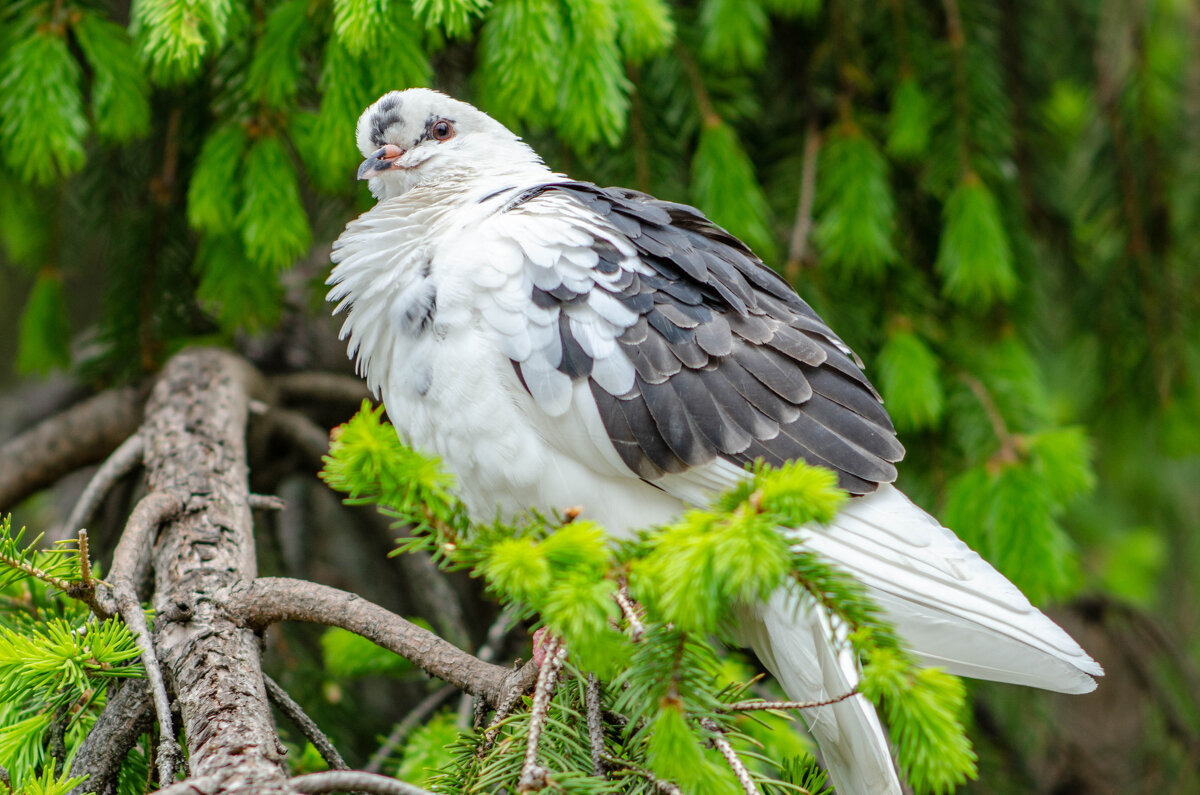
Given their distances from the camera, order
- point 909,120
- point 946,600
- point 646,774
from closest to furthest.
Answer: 1. point 646,774
2. point 946,600
3. point 909,120

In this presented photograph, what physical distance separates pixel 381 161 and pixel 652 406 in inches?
38.1

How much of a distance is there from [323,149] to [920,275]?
2.02 meters

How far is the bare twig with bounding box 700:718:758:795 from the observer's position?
127cm

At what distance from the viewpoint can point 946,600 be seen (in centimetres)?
175

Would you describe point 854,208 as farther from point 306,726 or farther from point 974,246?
point 306,726

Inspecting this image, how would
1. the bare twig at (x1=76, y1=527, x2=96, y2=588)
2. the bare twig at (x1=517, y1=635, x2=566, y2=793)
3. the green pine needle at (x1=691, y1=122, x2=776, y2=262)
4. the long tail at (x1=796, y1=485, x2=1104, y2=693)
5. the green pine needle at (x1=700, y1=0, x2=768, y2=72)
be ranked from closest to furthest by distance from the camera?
the bare twig at (x1=517, y1=635, x2=566, y2=793), the bare twig at (x1=76, y1=527, x2=96, y2=588), the long tail at (x1=796, y1=485, x2=1104, y2=693), the green pine needle at (x1=700, y1=0, x2=768, y2=72), the green pine needle at (x1=691, y1=122, x2=776, y2=262)

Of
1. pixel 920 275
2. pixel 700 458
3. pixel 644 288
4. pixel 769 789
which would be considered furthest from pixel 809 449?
pixel 920 275

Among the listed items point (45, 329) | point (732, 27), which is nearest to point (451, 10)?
point (732, 27)

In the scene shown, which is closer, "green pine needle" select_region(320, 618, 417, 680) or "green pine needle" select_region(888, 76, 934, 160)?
"green pine needle" select_region(320, 618, 417, 680)

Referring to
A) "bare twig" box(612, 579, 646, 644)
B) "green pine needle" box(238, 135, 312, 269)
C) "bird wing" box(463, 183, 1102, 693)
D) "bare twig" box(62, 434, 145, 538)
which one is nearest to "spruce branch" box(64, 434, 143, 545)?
"bare twig" box(62, 434, 145, 538)

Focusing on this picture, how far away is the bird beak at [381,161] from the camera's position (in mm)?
2234

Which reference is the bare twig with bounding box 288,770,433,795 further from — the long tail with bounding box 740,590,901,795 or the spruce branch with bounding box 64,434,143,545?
the spruce branch with bounding box 64,434,143,545

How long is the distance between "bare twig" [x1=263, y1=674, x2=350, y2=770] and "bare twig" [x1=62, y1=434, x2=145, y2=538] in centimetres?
91

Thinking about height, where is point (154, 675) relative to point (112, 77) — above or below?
below
